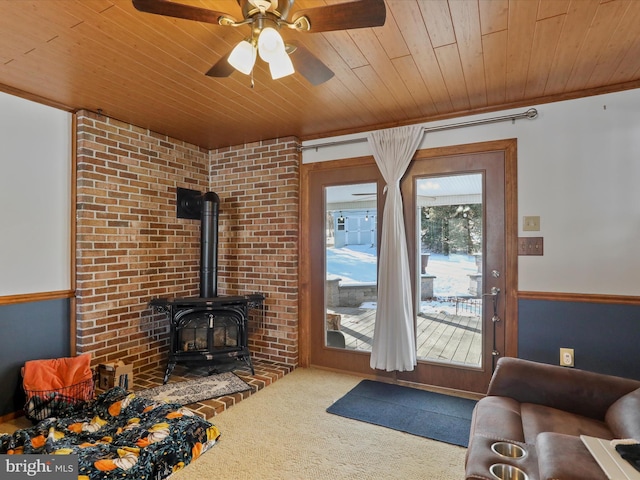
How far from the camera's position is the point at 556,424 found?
1.77 m

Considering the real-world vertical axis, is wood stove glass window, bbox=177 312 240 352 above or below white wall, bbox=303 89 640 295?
below

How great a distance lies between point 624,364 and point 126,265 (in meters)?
4.08

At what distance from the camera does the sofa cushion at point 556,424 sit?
169cm

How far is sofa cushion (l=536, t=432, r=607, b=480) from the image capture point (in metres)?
1.25

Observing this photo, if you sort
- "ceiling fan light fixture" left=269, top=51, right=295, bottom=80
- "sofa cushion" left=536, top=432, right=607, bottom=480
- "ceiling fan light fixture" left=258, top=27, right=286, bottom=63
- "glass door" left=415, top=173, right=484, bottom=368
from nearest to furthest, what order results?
1. "sofa cushion" left=536, top=432, right=607, bottom=480
2. "ceiling fan light fixture" left=258, top=27, right=286, bottom=63
3. "ceiling fan light fixture" left=269, top=51, right=295, bottom=80
4. "glass door" left=415, top=173, right=484, bottom=368

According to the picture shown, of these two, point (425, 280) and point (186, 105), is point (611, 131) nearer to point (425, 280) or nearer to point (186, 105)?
point (425, 280)

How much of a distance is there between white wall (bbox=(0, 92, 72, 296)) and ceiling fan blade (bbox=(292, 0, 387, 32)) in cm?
245

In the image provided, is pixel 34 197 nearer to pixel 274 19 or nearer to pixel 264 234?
pixel 264 234

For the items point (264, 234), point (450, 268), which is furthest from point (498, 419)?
point (264, 234)

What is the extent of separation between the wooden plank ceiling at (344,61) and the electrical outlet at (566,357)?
6.33 feet

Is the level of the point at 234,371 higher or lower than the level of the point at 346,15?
lower

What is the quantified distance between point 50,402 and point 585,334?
12.7ft

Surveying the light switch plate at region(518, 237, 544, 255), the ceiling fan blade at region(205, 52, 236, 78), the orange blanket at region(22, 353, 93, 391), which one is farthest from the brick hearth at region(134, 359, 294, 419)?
the light switch plate at region(518, 237, 544, 255)

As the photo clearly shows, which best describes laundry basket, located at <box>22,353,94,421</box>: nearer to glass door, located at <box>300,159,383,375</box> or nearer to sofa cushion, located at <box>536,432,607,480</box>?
glass door, located at <box>300,159,383,375</box>
